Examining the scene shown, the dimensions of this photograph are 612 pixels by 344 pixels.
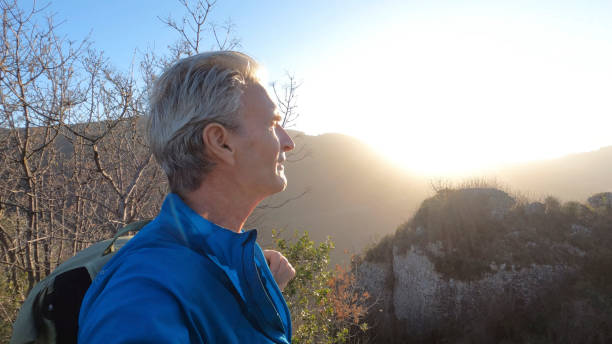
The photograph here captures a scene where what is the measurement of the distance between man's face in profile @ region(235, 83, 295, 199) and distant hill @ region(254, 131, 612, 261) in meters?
30.1

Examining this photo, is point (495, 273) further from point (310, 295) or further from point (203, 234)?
point (203, 234)

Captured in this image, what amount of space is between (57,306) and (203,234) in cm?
47

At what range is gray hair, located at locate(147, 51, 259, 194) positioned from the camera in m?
0.98

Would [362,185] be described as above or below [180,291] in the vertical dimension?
below

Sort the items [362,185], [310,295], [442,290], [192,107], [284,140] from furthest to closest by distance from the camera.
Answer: [362,185], [442,290], [310,295], [284,140], [192,107]

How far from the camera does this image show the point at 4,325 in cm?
463

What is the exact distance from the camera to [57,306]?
0.89 meters

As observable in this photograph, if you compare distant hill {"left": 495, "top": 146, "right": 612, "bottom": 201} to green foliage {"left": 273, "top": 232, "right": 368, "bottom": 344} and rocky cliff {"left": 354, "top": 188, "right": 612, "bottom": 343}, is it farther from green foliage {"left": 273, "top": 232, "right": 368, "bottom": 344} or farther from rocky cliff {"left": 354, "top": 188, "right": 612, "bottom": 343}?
green foliage {"left": 273, "top": 232, "right": 368, "bottom": 344}

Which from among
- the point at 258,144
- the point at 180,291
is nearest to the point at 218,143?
the point at 258,144

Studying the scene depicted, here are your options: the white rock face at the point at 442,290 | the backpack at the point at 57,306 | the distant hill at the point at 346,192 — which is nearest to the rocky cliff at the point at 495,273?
the white rock face at the point at 442,290

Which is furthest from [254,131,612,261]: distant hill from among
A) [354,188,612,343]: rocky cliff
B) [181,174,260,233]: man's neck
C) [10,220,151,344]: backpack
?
[10,220,151,344]: backpack

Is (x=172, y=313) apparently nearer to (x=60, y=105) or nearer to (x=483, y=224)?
(x=60, y=105)

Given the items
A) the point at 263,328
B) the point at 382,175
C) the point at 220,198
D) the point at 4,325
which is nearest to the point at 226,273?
the point at 263,328

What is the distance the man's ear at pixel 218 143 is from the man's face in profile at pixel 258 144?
28mm
